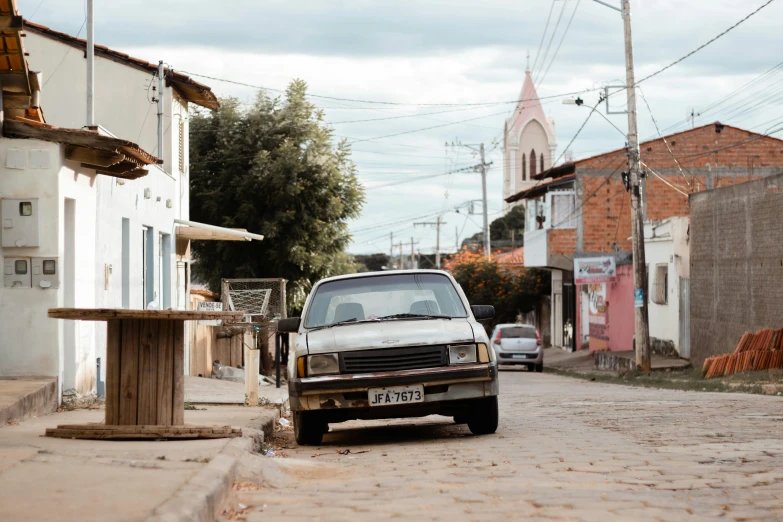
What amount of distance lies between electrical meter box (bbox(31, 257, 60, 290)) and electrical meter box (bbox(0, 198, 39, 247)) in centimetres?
22

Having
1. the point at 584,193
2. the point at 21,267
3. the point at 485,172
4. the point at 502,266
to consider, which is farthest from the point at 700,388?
the point at 485,172

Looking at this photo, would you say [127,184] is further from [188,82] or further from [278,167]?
[278,167]

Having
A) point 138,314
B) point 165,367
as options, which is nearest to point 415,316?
point 165,367

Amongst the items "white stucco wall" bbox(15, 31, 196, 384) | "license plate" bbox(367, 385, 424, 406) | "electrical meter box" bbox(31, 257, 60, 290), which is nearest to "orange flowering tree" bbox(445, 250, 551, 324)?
"white stucco wall" bbox(15, 31, 196, 384)

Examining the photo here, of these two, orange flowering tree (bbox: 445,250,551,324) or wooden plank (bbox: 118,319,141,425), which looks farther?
orange flowering tree (bbox: 445,250,551,324)

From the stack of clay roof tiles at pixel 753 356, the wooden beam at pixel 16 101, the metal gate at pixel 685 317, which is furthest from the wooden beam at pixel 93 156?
the metal gate at pixel 685 317

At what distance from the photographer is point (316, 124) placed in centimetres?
3725

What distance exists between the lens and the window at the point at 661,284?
115 feet

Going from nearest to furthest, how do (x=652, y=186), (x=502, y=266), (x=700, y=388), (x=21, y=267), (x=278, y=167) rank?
(x=21, y=267) < (x=700, y=388) < (x=278, y=167) < (x=652, y=186) < (x=502, y=266)

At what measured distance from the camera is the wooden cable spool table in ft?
29.7

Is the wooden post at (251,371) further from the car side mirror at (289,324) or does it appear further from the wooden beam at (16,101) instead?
the wooden beam at (16,101)

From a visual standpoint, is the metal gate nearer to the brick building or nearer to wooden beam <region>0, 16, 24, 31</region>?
the brick building

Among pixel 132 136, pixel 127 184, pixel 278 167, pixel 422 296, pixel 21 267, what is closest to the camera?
pixel 422 296

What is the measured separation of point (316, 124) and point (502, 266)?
83.4 ft
